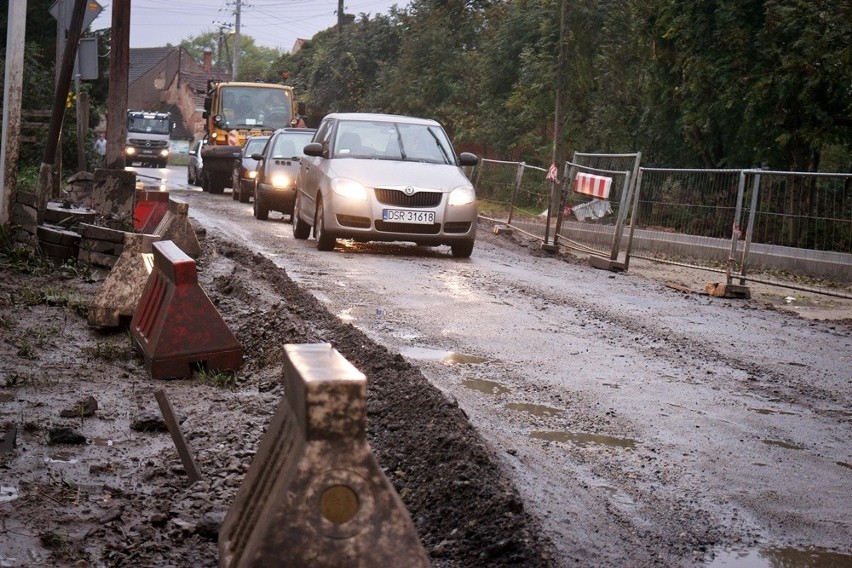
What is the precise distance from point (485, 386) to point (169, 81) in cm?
13225

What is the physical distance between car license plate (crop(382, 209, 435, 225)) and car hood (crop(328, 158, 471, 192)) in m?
0.35

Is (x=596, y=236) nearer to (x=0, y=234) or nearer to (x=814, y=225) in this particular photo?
(x=814, y=225)

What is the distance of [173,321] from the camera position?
7.58 meters

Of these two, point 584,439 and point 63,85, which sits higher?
point 63,85

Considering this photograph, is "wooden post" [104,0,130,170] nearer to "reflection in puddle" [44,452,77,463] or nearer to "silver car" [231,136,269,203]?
"silver car" [231,136,269,203]

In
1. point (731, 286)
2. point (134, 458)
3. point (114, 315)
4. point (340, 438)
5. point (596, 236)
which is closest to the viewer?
point (340, 438)

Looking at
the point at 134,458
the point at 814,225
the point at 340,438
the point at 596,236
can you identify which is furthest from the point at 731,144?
the point at 340,438

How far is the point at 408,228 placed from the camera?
16.0m

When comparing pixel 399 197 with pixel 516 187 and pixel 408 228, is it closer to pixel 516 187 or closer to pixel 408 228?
pixel 408 228

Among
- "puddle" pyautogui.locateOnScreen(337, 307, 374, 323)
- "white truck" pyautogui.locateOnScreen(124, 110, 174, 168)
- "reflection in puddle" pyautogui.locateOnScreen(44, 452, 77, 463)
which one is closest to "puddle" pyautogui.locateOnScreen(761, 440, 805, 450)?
"reflection in puddle" pyautogui.locateOnScreen(44, 452, 77, 463)

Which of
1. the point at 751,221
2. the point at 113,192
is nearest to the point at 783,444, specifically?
the point at 751,221

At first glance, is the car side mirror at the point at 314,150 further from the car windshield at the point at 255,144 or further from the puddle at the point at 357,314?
the car windshield at the point at 255,144

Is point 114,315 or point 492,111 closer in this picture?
point 114,315

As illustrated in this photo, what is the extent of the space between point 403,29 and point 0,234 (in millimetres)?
43474
